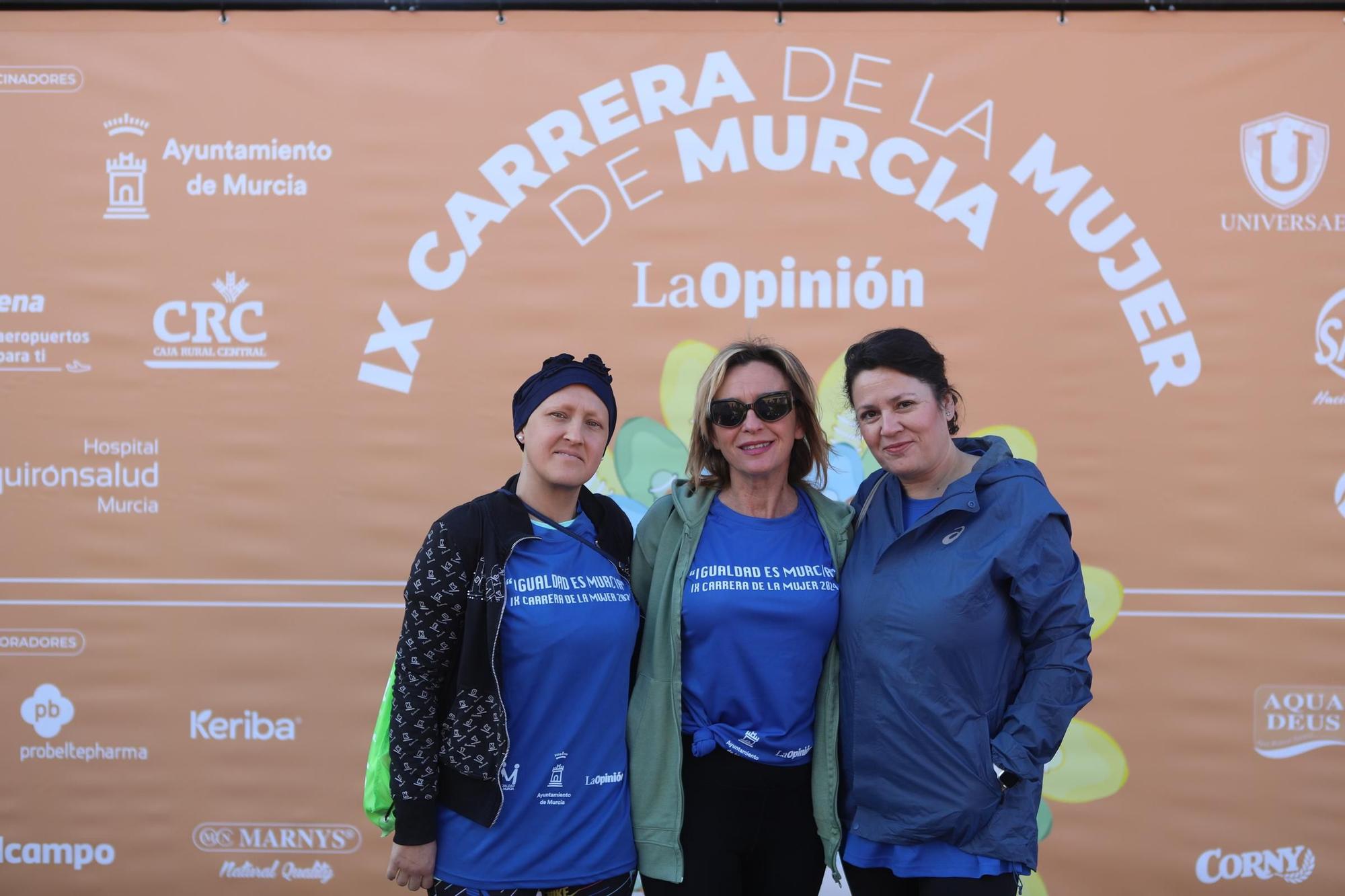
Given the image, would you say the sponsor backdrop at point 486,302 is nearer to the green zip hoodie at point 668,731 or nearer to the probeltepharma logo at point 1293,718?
the probeltepharma logo at point 1293,718

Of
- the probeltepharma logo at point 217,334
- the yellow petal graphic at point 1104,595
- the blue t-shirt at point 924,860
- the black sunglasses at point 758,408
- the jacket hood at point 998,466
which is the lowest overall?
the blue t-shirt at point 924,860

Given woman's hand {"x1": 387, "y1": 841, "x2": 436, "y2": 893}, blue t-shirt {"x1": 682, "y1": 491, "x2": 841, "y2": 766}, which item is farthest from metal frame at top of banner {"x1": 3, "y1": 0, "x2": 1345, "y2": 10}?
woman's hand {"x1": 387, "y1": 841, "x2": 436, "y2": 893}

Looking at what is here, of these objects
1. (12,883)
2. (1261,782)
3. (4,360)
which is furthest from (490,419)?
(1261,782)

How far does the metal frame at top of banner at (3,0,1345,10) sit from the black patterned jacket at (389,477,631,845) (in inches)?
77.4

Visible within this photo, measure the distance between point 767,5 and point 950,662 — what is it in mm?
2168

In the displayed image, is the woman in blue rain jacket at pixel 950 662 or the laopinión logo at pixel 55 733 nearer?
the woman in blue rain jacket at pixel 950 662

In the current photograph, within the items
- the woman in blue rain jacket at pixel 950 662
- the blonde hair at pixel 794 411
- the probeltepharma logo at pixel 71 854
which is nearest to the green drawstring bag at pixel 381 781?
the blonde hair at pixel 794 411

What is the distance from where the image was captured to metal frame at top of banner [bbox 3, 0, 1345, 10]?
2.90 meters

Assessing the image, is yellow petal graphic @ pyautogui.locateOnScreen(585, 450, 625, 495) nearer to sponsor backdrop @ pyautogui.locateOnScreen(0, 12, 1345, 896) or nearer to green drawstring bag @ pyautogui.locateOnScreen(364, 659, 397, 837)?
sponsor backdrop @ pyautogui.locateOnScreen(0, 12, 1345, 896)

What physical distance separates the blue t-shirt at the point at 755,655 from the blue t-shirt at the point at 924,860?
203mm

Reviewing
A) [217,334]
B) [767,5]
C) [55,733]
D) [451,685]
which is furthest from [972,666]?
[55,733]

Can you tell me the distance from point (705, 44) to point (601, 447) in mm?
1690

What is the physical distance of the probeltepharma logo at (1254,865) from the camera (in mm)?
2859

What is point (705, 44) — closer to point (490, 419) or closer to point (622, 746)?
point (490, 419)
